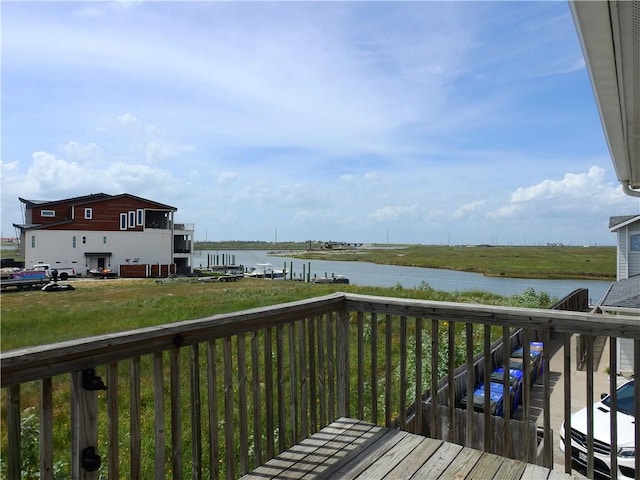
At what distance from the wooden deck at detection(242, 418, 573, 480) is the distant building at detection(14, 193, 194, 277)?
3393 cm

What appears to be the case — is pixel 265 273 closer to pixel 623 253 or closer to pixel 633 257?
pixel 623 253

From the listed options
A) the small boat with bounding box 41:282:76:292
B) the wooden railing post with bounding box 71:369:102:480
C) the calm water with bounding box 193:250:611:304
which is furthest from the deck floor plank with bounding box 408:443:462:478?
the small boat with bounding box 41:282:76:292

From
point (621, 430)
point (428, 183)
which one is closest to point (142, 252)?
point (428, 183)

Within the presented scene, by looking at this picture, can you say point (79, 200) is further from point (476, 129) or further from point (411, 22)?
point (411, 22)

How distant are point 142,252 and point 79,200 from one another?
5965mm

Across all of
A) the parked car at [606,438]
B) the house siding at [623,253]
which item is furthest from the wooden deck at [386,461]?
the house siding at [623,253]

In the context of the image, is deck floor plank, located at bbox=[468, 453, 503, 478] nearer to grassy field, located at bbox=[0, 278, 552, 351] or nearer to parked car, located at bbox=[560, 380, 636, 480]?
parked car, located at bbox=[560, 380, 636, 480]

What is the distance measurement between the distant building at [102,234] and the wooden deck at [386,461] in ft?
111

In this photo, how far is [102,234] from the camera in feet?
106

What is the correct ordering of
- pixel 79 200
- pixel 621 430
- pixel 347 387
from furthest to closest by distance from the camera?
pixel 79 200
pixel 621 430
pixel 347 387

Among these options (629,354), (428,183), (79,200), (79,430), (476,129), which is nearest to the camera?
(79,430)

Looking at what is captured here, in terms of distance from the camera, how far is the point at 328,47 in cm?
482

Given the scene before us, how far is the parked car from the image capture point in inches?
132

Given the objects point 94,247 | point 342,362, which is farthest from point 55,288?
point 342,362
